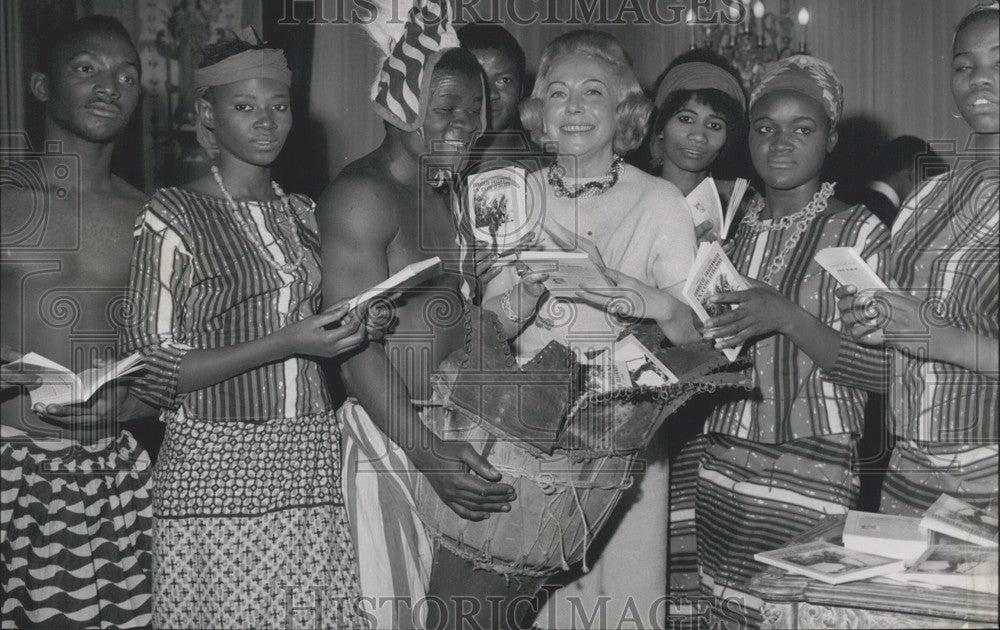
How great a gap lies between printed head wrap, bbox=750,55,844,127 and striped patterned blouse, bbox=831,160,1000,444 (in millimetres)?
500

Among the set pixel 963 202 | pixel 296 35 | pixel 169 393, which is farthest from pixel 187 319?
pixel 296 35

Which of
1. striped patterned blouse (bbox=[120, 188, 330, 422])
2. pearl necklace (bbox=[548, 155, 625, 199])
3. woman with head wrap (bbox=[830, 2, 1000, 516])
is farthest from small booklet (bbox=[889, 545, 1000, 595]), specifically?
striped patterned blouse (bbox=[120, 188, 330, 422])

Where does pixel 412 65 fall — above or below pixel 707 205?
above

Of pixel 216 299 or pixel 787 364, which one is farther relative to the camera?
pixel 787 364

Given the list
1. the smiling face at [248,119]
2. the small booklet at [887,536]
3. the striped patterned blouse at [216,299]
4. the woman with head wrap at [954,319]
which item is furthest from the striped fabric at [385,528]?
the woman with head wrap at [954,319]

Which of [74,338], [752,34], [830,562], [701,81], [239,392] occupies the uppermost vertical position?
[752,34]

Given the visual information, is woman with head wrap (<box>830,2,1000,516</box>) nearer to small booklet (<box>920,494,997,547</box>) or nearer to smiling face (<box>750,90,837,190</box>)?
small booklet (<box>920,494,997,547</box>)

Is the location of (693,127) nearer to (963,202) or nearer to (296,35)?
(963,202)

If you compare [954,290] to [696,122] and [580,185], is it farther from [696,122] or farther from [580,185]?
[696,122]

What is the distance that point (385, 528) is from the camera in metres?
3.18

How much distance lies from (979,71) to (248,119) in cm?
218

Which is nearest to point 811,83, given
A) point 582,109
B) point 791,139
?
point 791,139

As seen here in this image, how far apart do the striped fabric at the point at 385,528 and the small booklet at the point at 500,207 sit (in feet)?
2.28

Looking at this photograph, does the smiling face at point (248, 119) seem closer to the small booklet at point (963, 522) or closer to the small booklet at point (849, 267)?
the small booklet at point (849, 267)
